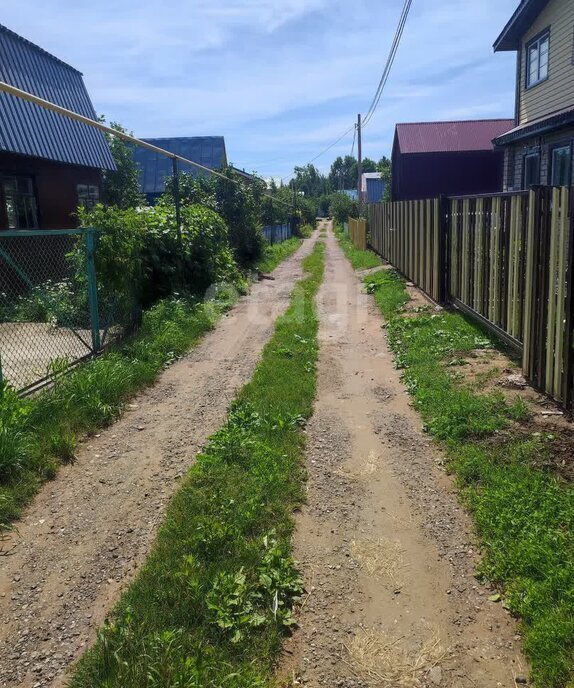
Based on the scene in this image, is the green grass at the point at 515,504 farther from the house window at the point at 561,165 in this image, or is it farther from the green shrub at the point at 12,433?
the house window at the point at 561,165

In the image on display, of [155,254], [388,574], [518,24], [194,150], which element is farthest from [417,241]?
[194,150]

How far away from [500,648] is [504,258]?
16.7 feet

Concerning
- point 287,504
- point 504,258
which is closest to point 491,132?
point 504,258

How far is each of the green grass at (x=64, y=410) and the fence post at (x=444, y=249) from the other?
4503 mm

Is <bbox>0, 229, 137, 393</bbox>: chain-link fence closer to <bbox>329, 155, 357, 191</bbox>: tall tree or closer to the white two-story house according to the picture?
the white two-story house

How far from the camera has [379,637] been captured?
2725 millimetres

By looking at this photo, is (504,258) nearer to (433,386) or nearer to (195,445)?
(433,386)

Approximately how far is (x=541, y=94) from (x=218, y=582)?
16.1 metres

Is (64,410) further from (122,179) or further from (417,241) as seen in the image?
(122,179)

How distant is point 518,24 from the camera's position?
1602cm

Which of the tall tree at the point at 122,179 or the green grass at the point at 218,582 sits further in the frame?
the tall tree at the point at 122,179

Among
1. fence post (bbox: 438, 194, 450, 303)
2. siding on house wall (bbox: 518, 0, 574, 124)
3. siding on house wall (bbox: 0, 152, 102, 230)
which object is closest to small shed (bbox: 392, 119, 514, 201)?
siding on house wall (bbox: 518, 0, 574, 124)

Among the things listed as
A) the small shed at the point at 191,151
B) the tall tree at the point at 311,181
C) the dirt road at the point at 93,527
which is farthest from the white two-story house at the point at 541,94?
the tall tree at the point at 311,181

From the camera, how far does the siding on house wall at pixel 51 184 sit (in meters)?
12.8
